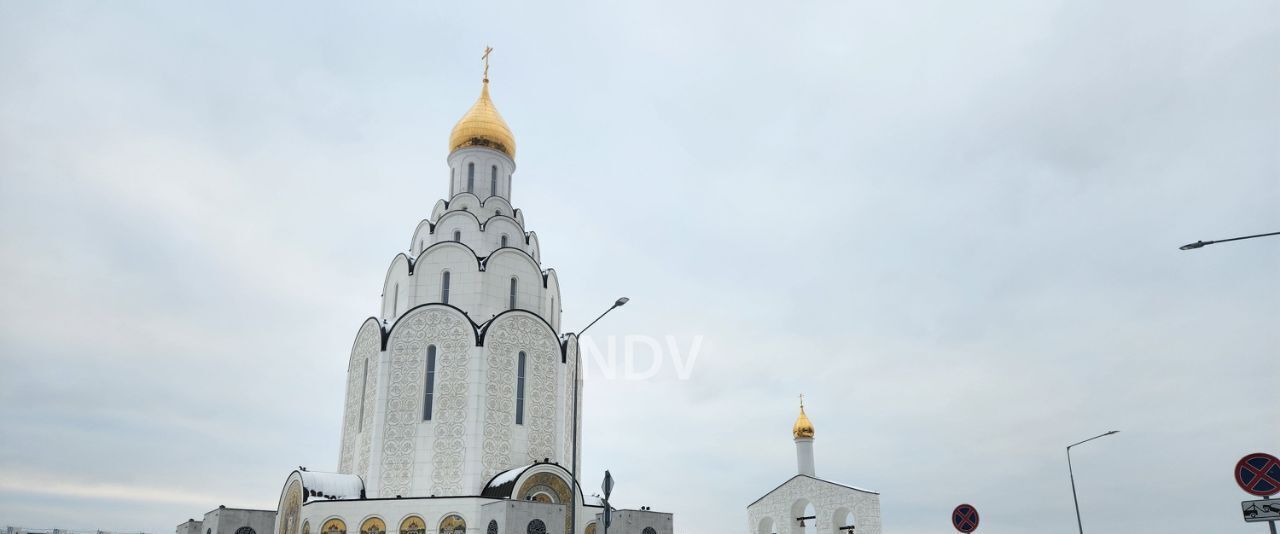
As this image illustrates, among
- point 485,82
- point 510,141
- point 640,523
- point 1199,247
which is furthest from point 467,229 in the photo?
point 1199,247

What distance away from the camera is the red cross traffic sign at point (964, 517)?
15609 millimetres

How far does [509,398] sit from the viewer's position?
2739 centimetres

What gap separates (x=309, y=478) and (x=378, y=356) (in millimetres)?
4394

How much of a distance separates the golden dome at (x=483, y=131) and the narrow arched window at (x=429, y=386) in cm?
913

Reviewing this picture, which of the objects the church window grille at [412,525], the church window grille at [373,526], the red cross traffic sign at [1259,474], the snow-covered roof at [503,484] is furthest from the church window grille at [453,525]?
the red cross traffic sign at [1259,474]

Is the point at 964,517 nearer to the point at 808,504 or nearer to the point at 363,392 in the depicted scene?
the point at 363,392

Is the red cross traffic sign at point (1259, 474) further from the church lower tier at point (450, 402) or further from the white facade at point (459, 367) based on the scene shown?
the white facade at point (459, 367)

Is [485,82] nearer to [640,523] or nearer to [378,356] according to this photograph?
[378,356]

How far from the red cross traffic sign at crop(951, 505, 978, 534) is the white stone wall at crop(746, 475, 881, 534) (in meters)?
27.9

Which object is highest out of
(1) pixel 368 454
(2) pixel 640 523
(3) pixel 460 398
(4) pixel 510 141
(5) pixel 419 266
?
(4) pixel 510 141

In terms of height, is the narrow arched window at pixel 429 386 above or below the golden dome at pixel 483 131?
below

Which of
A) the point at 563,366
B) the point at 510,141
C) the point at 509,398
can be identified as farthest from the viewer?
the point at 510,141

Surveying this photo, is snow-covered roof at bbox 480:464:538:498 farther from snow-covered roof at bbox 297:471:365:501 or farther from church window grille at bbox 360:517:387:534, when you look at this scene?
snow-covered roof at bbox 297:471:365:501

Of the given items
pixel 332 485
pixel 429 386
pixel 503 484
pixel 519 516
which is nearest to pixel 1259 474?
pixel 519 516
